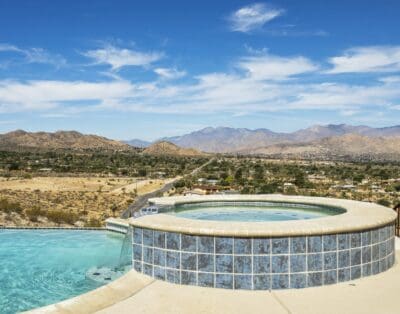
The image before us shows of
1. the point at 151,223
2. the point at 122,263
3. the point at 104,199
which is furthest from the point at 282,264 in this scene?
the point at 104,199

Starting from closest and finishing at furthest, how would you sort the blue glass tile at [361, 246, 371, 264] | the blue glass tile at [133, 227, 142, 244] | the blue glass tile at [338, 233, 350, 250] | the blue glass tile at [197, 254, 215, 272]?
the blue glass tile at [197, 254, 215, 272] < the blue glass tile at [338, 233, 350, 250] < the blue glass tile at [361, 246, 371, 264] < the blue glass tile at [133, 227, 142, 244]

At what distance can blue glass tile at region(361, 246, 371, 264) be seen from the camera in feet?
41.2

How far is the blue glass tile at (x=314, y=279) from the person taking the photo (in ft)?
38.6

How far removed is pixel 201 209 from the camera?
65.1 ft

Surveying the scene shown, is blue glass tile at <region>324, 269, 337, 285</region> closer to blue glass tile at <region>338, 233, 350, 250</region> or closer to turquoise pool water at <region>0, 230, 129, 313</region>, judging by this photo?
blue glass tile at <region>338, 233, 350, 250</region>

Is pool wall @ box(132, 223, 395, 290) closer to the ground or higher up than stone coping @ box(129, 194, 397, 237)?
closer to the ground

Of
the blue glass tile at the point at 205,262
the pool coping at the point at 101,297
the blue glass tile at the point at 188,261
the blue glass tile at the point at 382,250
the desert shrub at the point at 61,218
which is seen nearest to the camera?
the pool coping at the point at 101,297

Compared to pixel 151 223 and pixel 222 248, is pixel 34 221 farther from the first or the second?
pixel 222 248

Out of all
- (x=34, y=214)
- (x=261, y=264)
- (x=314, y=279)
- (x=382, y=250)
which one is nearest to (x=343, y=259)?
(x=314, y=279)

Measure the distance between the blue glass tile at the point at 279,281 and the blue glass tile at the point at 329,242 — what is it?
1.28 m

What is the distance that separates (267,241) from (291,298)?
56.1 inches

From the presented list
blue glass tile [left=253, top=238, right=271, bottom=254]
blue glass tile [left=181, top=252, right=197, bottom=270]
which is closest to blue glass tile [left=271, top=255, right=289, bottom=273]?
blue glass tile [left=253, top=238, right=271, bottom=254]

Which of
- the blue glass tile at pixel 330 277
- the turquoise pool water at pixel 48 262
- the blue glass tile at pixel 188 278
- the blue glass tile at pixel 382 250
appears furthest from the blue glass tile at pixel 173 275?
the blue glass tile at pixel 382 250

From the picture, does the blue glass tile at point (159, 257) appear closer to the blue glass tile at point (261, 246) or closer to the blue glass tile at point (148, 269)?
the blue glass tile at point (148, 269)
